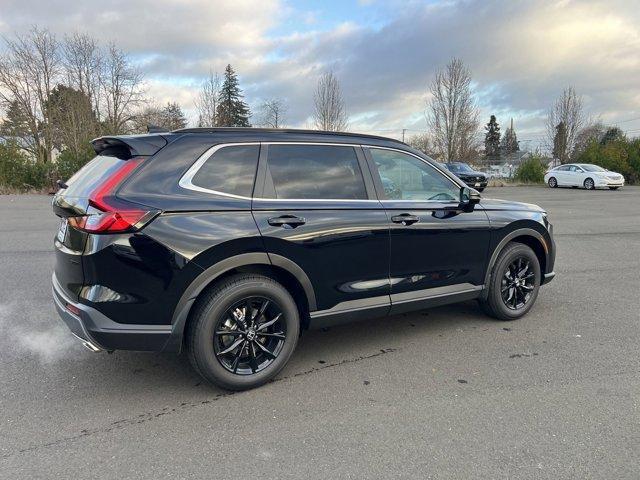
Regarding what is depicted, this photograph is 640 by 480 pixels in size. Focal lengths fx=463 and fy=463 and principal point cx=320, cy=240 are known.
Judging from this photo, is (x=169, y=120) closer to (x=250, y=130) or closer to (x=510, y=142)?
(x=250, y=130)

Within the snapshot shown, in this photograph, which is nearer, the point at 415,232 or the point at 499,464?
the point at 499,464

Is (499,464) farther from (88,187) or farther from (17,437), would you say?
(88,187)

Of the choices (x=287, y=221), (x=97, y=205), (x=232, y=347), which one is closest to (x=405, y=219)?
(x=287, y=221)

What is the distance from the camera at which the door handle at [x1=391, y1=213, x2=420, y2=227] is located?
3859mm

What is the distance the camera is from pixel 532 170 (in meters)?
32.4

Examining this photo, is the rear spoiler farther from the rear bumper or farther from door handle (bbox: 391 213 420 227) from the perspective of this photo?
door handle (bbox: 391 213 420 227)

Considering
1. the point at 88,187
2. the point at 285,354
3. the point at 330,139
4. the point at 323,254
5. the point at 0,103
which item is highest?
the point at 0,103

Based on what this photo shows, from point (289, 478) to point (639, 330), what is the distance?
389 cm

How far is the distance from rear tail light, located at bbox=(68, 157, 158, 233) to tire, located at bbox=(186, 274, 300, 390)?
2.19 ft

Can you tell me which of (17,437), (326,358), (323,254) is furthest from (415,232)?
(17,437)

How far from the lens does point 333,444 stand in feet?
9.01

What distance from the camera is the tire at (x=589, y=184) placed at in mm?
26797

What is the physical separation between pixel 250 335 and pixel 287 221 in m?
0.87

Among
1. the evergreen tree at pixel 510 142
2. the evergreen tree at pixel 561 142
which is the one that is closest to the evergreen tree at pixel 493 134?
the evergreen tree at pixel 510 142
